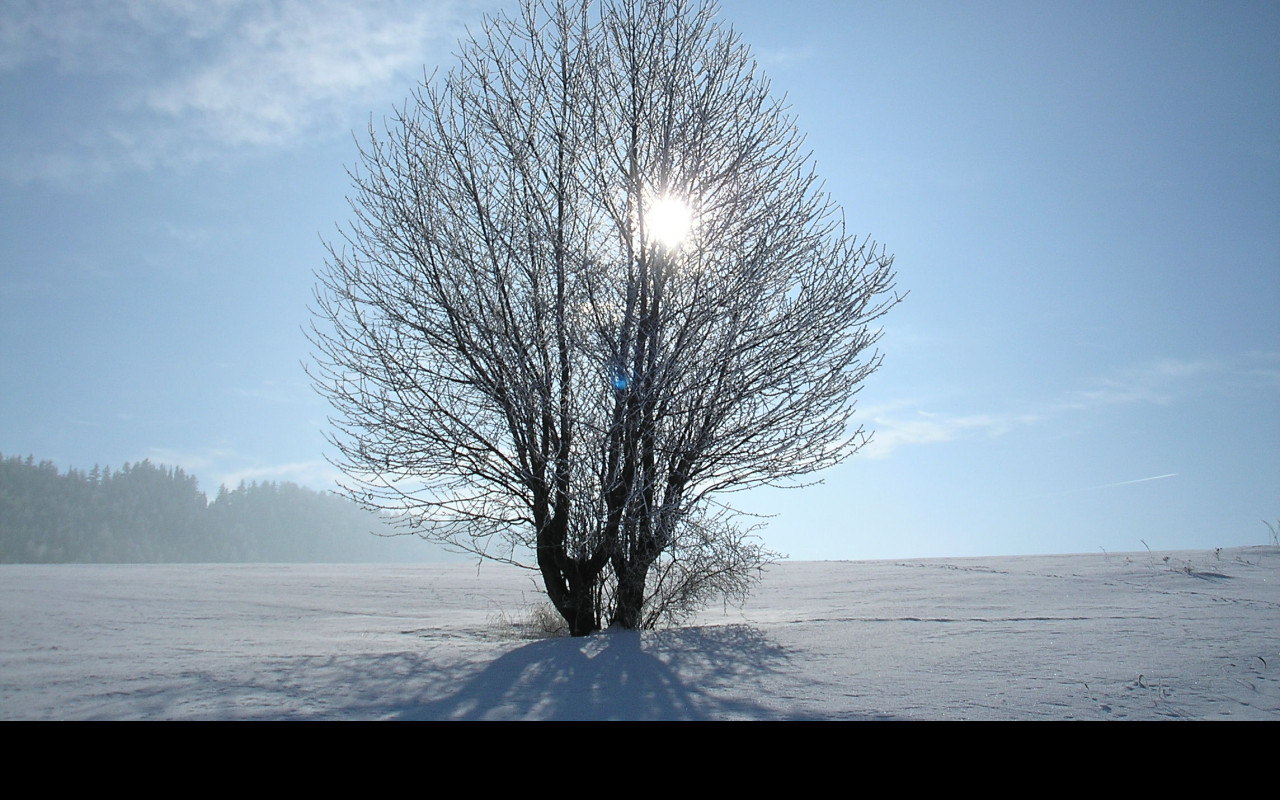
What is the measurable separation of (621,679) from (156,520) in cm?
7073

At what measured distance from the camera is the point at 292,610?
23.7 ft

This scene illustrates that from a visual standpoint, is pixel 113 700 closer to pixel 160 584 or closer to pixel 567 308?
pixel 567 308

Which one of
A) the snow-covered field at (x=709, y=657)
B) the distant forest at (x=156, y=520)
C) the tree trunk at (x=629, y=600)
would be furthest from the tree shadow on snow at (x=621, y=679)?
the distant forest at (x=156, y=520)

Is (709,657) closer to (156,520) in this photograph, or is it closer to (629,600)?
(629,600)

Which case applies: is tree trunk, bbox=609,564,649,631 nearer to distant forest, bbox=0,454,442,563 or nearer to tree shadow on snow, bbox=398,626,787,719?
tree shadow on snow, bbox=398,626,787,719

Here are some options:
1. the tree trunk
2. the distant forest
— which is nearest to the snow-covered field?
the tree trunk

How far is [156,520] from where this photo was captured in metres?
59.9

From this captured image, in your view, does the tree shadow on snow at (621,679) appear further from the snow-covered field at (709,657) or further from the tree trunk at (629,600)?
the tree trunk at (629,600)

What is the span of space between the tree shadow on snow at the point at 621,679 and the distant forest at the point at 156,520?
36.6 meters

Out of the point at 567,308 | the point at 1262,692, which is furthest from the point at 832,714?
the point at 567,308

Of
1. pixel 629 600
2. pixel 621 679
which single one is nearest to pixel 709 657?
pixel 621 679

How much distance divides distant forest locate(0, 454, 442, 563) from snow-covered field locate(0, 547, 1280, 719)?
1367 inches

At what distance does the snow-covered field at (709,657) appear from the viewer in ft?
9.45
